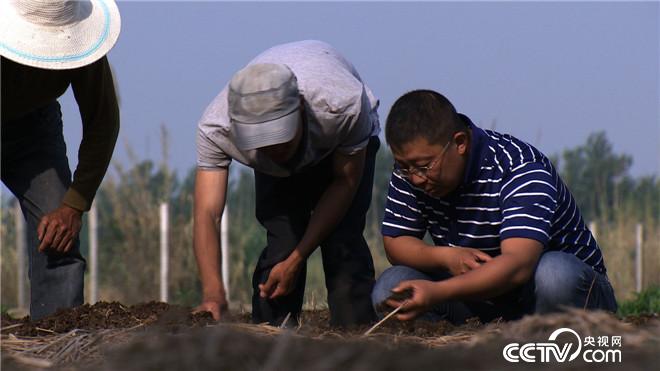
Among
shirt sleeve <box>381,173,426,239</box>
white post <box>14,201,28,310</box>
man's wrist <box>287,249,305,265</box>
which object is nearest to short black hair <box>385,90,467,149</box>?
shirt sleeve <box>381,173,426,239</box>

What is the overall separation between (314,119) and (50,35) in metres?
1.25

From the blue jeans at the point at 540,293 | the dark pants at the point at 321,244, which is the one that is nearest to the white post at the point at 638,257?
the dark pants at the point at 321,244

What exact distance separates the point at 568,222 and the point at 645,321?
0.52m

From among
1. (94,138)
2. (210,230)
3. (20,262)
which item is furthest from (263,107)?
(20,262)

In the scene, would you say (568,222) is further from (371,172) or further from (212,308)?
(212,308)

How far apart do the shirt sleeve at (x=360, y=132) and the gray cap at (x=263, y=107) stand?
432 mm

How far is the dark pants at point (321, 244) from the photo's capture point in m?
4.72

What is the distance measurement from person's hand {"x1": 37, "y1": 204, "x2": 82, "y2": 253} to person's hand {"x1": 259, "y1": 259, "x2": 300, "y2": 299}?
1.09 meters

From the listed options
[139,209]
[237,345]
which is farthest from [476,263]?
[139,209]

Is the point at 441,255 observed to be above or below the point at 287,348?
below

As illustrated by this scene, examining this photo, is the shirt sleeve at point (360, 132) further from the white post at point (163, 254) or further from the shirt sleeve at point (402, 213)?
the white post at point (163, 254)

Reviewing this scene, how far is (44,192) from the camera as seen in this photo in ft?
16.2

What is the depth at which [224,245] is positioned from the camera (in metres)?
11.2

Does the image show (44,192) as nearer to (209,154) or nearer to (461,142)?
(209,154)
